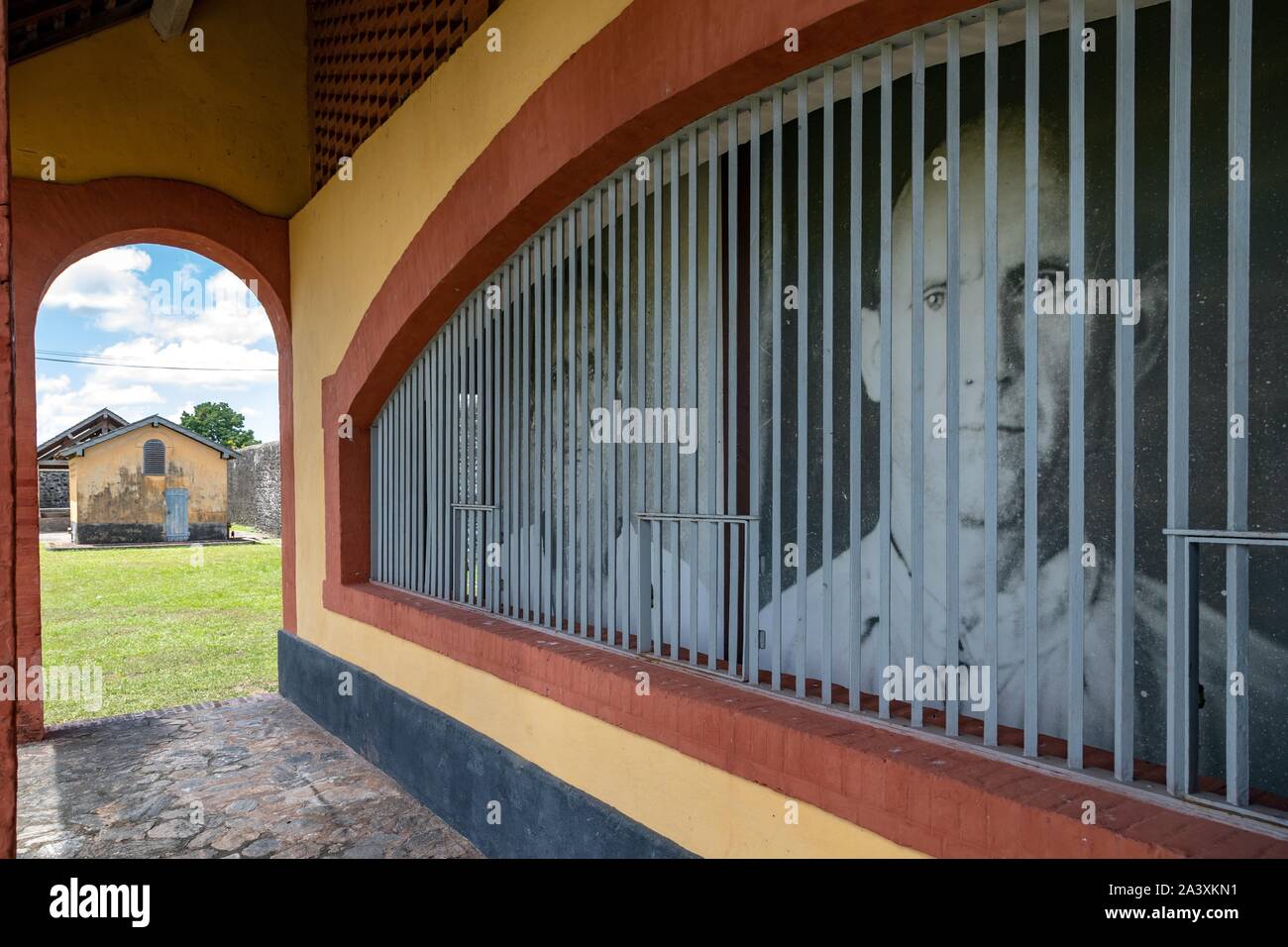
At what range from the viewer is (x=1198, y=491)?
2.31m

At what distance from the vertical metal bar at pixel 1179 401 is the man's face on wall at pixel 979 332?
0.67m

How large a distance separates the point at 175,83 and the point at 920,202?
21.8 ft

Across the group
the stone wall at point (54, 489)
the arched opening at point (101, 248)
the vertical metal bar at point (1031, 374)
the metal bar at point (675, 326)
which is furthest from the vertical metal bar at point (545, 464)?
the stone wall at point (54, 489)

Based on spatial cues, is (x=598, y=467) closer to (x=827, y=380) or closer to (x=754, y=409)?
(x=754, y=409)

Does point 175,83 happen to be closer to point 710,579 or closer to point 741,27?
point 741,27

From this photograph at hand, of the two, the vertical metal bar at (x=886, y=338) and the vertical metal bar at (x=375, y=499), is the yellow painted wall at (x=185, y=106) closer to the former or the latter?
the vertical metal bar at (x=375, y=499)

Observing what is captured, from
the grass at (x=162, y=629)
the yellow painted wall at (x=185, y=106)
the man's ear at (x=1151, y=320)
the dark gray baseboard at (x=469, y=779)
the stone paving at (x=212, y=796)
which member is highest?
the yellow painted wall at (x=185, y=106)

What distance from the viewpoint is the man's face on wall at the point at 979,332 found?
2.60 metres

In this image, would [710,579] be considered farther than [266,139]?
No

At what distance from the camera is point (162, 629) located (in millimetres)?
11094

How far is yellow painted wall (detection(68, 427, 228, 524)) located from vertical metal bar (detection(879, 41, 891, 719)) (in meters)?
30.4

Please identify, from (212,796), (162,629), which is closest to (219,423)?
(162,629)
